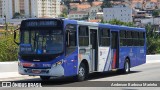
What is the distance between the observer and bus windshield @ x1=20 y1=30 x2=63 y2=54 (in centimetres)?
1703

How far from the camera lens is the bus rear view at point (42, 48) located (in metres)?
16.9

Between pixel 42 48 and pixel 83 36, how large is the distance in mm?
2235

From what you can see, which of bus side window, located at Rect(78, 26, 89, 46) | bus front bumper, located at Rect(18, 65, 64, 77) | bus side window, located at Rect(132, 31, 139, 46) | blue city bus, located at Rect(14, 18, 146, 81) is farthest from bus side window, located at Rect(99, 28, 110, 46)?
bus side window, located at Rect(132, 31, 139, 46)

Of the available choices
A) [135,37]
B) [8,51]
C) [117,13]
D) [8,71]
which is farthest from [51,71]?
[117,13]

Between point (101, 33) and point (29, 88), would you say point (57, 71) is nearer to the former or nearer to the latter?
point (29, 88)

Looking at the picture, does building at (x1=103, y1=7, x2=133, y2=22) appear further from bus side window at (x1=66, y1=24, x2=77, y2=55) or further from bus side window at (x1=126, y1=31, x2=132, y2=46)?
bus side window at (x1=66, y1=24, x2=77, y2=55)

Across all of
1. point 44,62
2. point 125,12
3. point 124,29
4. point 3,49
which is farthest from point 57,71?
point 125,12

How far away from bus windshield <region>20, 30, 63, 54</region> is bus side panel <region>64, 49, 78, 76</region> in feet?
1.87

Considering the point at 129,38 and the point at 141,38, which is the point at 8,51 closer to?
the point at 141,38

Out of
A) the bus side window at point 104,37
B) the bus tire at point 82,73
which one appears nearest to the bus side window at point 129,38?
the bus side window at point 104,37

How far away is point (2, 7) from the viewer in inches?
7766

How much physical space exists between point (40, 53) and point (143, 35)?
11461 millimetres

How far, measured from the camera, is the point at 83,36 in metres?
18.5

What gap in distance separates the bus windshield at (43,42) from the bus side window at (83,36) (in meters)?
1.42
